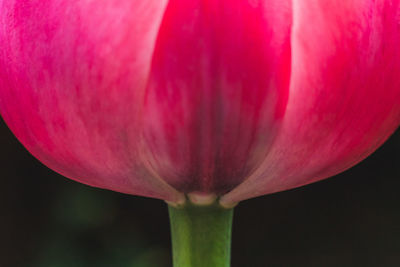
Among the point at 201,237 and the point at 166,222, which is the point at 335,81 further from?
the point at 166,222

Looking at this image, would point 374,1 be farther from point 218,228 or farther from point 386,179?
point 386,179

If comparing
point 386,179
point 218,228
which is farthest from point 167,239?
point 218,228

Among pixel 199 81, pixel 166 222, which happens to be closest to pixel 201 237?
pixel 199 81

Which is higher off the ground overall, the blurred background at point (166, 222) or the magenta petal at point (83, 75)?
the magenta petal at point (83, 75)

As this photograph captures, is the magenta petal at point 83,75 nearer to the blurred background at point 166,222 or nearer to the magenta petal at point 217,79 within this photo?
the magenta petal at point 217,79

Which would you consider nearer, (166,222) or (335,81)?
(335,81)

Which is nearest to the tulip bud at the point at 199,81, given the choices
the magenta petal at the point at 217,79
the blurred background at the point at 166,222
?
the magenta petal at the point at 217,79
